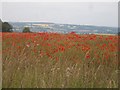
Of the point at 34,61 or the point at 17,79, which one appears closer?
the point at 17,79

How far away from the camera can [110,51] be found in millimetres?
5160

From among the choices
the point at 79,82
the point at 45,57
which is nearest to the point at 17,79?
the point at 79,82

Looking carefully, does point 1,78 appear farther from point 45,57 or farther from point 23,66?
point 45,57

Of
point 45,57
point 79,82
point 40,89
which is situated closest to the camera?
point 40,89

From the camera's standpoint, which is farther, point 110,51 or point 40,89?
point 110,51

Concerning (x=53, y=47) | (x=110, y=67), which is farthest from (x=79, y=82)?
(x=53, y=47)

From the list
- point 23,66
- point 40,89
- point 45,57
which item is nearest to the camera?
point 40,89

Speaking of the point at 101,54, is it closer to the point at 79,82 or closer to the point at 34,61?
the point at 34,61

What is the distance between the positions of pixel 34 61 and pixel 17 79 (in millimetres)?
688

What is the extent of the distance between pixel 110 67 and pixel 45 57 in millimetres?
1134

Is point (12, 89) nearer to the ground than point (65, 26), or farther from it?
nearer to the ground

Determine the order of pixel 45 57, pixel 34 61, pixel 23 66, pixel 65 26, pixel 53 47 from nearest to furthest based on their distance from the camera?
pixel 23 66 < pixel 34 61 < pixel 45 57 < pixel 53 47 < pixel 65 26

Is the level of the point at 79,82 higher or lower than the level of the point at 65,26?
lower

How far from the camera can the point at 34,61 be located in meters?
4.09
